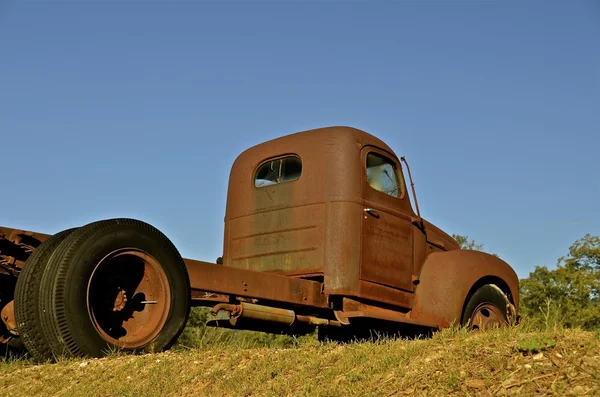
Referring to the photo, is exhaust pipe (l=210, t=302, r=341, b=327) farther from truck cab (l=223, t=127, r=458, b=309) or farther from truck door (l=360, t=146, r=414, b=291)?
truck door (l=360, t=146, r=414, b=291)

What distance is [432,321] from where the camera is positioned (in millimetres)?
7305

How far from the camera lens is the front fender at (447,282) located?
7.28m

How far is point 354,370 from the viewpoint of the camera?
426 cm

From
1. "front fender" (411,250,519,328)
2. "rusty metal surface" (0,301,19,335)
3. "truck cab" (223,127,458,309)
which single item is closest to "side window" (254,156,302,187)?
"truck cab" (223,127,458,309)

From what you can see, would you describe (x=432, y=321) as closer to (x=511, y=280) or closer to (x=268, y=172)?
(x=511, y=280)

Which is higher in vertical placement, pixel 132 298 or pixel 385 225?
pixel 385 225

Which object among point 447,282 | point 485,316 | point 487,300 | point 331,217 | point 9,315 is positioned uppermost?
point 331,217

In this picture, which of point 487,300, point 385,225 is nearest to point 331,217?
point 385,225

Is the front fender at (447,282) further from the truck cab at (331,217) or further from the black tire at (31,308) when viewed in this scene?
the black tire at (31,308)

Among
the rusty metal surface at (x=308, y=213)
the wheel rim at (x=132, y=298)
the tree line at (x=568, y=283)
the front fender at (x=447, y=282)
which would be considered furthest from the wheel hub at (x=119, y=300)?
the tree line at (x=568, y=283)

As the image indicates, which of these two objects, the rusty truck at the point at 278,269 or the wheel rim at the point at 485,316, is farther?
the wheel rim at the point at 485,316

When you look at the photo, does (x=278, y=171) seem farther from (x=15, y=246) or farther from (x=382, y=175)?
(x=15, y=246)

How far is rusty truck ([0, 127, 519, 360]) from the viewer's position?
198 inches

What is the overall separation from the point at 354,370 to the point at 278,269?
10.2 ft
